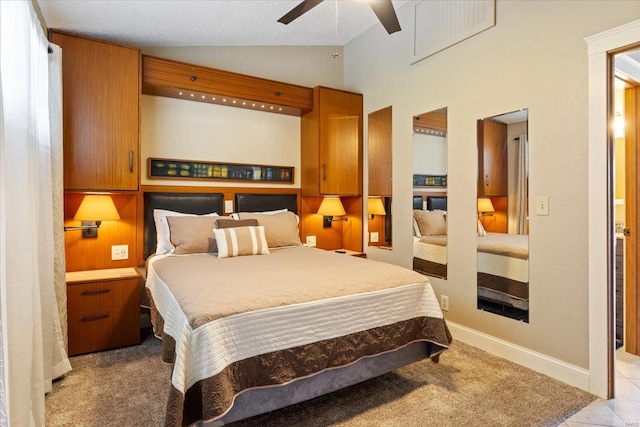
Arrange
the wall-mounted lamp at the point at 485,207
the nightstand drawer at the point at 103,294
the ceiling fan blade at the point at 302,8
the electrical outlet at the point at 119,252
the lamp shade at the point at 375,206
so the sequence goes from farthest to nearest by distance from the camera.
Answer: the lamp shade at the point at 375,206 → the electrical outlet at the point at 119,252 → the wall-mounted lamp at the point at 485,207 → the nightstand drawer at the point at 103,294 → the ceiling fan blade at the point at 302,8

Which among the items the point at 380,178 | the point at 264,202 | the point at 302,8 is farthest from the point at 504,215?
the point at 264,202

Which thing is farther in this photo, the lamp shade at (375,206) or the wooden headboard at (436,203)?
the lamp shade at (375,206)

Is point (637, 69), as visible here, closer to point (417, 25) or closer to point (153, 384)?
point (417, 25)

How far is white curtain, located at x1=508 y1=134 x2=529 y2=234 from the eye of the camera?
262 centimetres

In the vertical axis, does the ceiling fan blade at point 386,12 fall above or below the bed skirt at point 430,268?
above

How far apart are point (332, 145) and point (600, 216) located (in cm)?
259

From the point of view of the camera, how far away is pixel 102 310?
284 cm

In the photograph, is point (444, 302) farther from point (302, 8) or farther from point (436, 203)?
point (302, 8)

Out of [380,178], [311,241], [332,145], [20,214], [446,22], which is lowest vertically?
[311,241]

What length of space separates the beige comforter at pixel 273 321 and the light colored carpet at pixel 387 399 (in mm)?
297

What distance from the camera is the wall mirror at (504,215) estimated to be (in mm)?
2635

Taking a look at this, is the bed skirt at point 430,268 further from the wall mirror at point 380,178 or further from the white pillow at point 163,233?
the white pillow at point 163,233

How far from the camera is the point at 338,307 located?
6.49 feet

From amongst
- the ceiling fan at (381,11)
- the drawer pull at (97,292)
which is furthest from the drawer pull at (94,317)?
the ceiling fan at (381,11)
